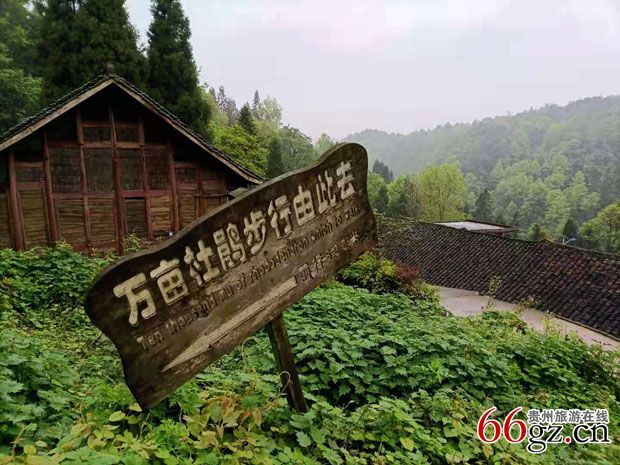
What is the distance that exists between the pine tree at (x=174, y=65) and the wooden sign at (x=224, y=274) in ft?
74.3

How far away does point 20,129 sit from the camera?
A: 9375 mm

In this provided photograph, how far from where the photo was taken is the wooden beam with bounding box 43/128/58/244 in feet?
34.2

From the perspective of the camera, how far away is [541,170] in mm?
131250

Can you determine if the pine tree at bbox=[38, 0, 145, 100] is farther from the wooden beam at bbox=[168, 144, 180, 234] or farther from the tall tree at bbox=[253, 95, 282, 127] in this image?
the tall tree at bbox=[253, 95, 282, 127]

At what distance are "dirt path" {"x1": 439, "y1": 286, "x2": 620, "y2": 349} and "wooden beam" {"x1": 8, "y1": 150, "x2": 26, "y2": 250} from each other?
1418 cm

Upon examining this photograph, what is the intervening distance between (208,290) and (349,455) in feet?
5.22

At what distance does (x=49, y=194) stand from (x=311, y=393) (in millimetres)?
10184

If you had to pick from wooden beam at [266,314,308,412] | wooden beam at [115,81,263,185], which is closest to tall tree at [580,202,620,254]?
wooden beam at [115,81,263,185]

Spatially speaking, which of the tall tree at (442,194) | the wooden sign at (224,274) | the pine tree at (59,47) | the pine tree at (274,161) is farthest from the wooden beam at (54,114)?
the tall tree at (442,194)

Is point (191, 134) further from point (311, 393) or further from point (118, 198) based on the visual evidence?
point (311, 393)

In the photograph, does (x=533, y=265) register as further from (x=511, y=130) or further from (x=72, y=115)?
(x=511, y=130)

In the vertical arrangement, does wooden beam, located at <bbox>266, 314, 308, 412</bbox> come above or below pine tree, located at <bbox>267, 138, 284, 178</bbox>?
below

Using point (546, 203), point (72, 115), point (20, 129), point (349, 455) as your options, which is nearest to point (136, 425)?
point (349, 455)

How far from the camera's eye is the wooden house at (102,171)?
10.3 meters
